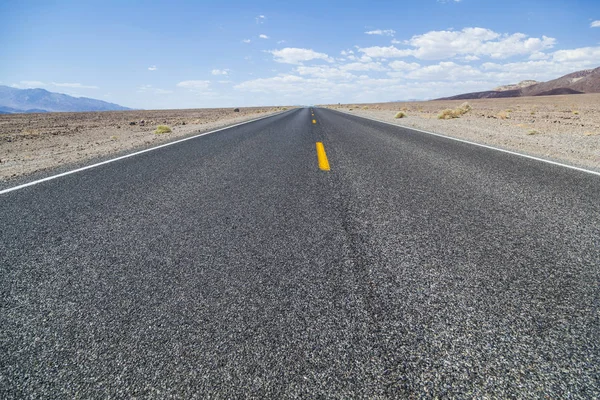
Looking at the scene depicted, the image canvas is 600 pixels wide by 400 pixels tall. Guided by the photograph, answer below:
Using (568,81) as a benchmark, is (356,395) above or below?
below

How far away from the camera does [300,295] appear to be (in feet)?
5.08

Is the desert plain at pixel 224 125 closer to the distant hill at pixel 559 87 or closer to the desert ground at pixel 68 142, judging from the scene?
the desert ground at pixel 68 142

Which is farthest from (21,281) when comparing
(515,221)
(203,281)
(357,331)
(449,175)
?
(449,175)

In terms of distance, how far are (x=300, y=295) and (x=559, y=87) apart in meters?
225

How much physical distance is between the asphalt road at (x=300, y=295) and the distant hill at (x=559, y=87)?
204 m

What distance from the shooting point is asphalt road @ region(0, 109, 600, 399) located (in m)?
1.12

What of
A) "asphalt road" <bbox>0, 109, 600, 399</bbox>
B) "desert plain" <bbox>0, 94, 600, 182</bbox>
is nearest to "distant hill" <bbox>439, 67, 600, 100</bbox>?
"desert plain" <bbox>0, 94, 600, 182</bbox>

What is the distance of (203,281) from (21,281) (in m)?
1.04

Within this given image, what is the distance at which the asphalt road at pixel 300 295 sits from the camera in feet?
3.66

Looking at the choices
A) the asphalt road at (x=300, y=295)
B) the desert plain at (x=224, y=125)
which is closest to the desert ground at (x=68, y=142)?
the desert plain at (x=224, y=125)

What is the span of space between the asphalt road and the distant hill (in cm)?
20384

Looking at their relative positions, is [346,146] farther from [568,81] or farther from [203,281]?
[568,81]

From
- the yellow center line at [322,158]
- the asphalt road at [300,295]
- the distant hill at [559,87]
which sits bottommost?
the asphalt road at [300,295]

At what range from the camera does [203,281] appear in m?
1.70
